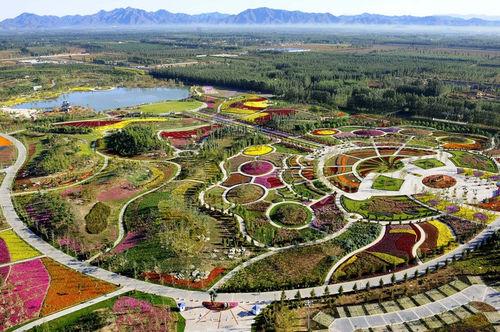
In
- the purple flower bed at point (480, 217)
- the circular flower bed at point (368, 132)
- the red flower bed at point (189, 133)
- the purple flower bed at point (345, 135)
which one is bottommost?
the purple flower bed at point (480, 217)

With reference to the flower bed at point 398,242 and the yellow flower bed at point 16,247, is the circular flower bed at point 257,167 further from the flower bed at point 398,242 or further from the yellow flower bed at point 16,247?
the yellow flower bed at point 16,247

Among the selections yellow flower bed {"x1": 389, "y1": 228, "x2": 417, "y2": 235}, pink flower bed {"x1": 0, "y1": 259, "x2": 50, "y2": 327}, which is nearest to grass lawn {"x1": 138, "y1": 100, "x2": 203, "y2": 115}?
pink flower bed {"x1": 0, "y1": 259, "x2": 50, "y2": 327}

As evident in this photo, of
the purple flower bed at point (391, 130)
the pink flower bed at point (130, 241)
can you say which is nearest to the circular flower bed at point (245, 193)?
the pink flower bed at point (130, 241)

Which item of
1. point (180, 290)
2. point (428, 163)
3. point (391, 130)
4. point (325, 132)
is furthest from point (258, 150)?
point (180, 290)

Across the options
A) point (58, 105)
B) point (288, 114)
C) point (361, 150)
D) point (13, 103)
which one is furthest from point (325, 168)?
point (13, 103)

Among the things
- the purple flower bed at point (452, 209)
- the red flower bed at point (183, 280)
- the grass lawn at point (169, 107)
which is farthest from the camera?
the grass lawn at point (169, 107)

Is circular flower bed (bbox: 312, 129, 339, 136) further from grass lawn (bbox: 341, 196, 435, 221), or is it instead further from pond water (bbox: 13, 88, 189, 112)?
pond water (bbox: 13, 88, 189, 112)

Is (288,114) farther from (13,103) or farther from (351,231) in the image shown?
(13,103)

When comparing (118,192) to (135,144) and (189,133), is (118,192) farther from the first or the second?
(189,133)
